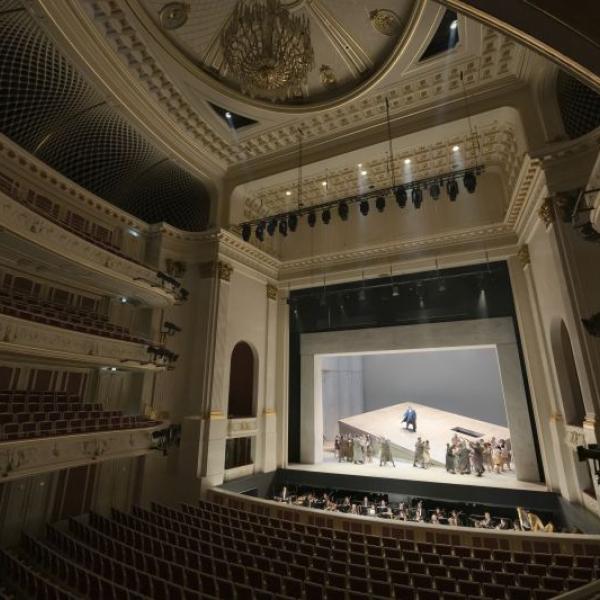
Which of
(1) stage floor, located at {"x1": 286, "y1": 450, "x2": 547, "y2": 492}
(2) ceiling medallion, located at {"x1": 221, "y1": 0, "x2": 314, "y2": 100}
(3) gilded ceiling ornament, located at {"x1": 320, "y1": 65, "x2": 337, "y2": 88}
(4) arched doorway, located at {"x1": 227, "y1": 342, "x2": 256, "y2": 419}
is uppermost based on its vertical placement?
(3) gilded ceiling ornament, located at {"x1": 320, "y1": 65, "x2": 337, "y2": 88}

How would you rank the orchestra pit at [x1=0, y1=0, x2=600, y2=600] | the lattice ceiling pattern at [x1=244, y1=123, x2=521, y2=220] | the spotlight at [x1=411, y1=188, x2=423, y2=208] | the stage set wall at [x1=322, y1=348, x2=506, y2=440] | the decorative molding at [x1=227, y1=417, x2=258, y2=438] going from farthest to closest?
the stage set wall at [x1=322, y1=348, x2=506, y2=440] → the decorative molding at [x1=227, y1=417, x2=258, y2=438] → the lattice ceiling pattern at [x1=244, y1=123, x2=521, y2=220] → the spotlight at [x1=411, y1=188, x2=423, y2=208] → the orchestra pit at [x1=0, y1=0, x2=600, y2=600]

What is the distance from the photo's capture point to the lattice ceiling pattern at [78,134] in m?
6.25

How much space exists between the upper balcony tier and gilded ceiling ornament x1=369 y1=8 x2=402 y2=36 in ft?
21.6

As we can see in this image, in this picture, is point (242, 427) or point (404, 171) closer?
point (242, 427)

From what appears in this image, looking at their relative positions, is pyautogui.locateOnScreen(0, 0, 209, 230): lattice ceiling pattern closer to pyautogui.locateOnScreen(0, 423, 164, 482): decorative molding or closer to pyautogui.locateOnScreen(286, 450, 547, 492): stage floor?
pyautogui.locateOnScreen(0, 423, 164, 482): decorative molding

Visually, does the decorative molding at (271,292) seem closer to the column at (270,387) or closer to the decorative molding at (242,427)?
the column at (270,387)

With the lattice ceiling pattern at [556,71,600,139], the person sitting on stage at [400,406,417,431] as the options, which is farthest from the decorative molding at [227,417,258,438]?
the lattice ceiling pattern at [556,71,600,139]

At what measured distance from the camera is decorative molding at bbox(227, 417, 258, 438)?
9.28 metres

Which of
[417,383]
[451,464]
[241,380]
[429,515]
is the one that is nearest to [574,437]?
[429,515]

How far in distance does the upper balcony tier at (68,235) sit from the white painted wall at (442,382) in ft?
39.2

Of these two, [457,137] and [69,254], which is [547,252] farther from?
[69,254]

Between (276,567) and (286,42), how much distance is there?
22.5 feet

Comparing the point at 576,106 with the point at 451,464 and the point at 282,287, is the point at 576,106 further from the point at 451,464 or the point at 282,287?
the point at 451,464

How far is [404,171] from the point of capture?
1009 cm
